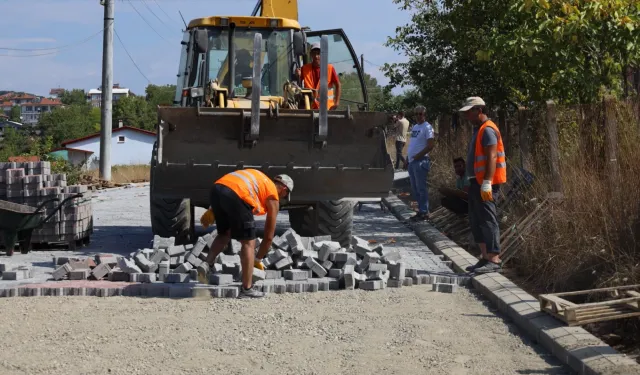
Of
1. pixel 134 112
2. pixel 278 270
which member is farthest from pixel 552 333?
pixel 134 112

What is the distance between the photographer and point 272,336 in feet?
24.2

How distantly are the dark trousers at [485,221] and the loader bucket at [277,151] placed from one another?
1.44 metres

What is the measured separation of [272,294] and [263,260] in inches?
34.1

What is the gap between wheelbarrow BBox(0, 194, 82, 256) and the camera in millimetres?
11438

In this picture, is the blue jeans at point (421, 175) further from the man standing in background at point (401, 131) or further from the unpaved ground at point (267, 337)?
the man standing in background at point (401, 131)

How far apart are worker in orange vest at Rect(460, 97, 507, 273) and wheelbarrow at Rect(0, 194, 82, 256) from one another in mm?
5003

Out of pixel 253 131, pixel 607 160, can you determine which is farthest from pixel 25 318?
pixel 607 160

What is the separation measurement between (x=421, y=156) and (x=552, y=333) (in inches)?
321

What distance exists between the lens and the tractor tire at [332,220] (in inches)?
483

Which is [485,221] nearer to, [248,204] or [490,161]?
[490,161]

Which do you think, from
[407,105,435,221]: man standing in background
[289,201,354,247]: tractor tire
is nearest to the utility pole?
[407,105,435,221]: man standing in background

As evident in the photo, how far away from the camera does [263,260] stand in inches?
398

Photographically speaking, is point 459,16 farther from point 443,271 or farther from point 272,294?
point 272,294

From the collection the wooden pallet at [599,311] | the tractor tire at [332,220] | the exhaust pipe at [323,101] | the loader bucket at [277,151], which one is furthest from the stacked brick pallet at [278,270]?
the wooden pallet at [599,311]
